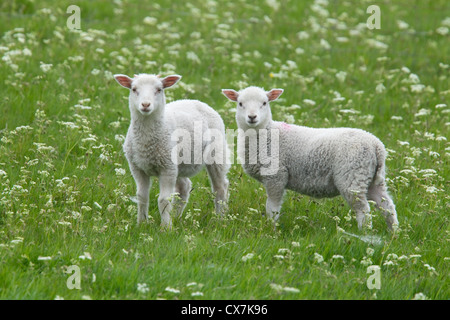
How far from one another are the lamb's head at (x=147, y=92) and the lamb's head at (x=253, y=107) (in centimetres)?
70

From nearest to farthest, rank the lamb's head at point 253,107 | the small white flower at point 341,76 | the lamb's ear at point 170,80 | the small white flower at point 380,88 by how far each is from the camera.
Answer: the lamb's ear at point 170,80 → the lamb's head at point 253,107 → the small white flower at point 380,88 → the small white flower at point 341,76

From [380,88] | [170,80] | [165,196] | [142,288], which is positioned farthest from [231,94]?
[380,88]

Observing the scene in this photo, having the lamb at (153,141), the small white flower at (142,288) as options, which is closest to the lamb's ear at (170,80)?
the lamb at (153,141)

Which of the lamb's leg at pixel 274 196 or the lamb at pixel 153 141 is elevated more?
the lamb at pixel 153 141

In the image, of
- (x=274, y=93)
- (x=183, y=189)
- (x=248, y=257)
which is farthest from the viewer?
(x=183, y=189)

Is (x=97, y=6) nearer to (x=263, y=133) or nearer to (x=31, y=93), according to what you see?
(x=31, y=93)

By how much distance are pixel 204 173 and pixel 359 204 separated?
2.26m

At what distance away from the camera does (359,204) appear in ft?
19.3

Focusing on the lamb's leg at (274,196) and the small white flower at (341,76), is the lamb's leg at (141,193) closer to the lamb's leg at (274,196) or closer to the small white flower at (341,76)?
the lamb's leg at (274,196)

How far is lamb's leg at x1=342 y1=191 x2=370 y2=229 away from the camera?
5.81 metres

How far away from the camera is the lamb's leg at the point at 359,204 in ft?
19.1

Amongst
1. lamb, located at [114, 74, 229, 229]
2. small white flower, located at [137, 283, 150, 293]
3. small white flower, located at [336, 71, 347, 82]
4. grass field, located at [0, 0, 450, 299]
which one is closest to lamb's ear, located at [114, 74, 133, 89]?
lamb, located at [114, 74, 229, 229]

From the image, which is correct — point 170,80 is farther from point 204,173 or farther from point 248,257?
point 248,257

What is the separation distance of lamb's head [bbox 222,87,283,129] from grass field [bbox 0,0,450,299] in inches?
31.4
